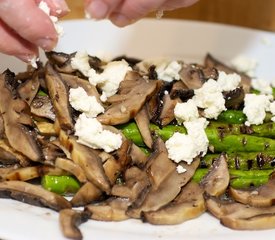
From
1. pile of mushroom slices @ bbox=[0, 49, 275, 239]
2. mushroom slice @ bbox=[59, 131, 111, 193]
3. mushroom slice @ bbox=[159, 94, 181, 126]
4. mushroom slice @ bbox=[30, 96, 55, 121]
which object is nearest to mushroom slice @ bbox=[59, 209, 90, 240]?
pile of mushroom slices @ bbox=[0, 49, 275, 239]

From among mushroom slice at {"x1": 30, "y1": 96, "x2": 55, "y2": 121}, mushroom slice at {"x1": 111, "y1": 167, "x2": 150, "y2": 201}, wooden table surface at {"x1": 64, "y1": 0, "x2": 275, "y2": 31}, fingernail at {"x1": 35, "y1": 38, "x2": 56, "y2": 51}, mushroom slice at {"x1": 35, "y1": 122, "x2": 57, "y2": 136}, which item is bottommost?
wooden table surface at {"x1": 64, "y1": 0, "x2": 275, "y2": 31}

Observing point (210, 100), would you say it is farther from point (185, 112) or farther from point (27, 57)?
point (27, 57)

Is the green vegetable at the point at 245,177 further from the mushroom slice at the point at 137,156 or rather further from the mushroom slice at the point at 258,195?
the mushroom slice at the point at 137,156

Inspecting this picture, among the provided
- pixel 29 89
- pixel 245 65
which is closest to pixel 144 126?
pixel 29 89

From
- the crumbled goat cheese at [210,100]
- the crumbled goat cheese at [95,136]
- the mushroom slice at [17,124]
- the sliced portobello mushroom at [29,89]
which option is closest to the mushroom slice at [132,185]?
the crumbled goat cheese at [95,136]

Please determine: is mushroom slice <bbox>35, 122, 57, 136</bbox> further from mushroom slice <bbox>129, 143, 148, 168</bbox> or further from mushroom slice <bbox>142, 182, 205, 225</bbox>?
mushroom slice <bbox>142, 182, 205, 225</bbox>

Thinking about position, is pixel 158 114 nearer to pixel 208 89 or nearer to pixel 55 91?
pixel 208 89
